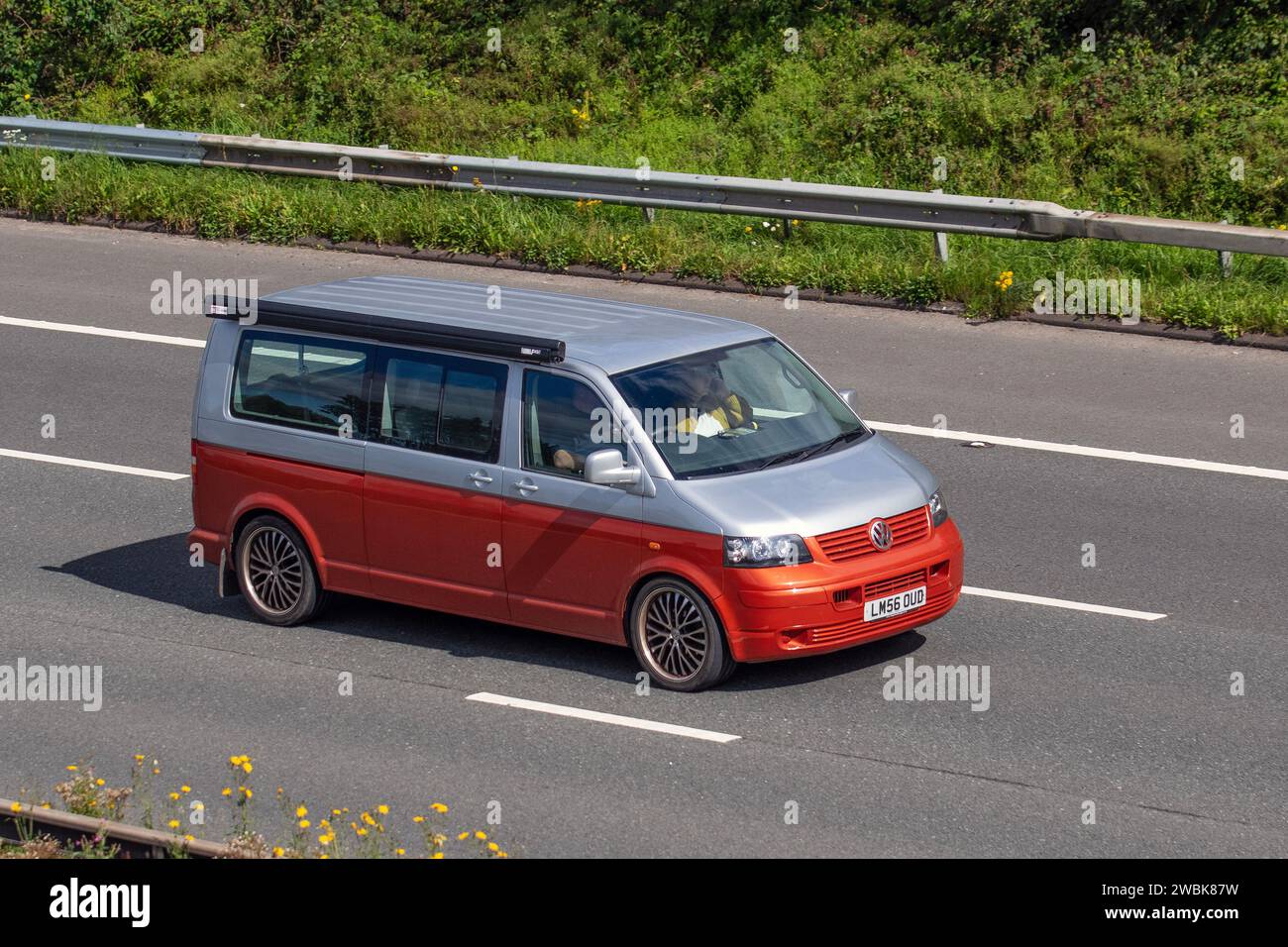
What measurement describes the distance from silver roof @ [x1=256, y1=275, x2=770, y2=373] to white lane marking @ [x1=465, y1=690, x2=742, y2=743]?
72.8 inches

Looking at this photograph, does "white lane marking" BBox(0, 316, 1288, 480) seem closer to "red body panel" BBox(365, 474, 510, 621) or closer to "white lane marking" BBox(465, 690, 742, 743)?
"red body panel" BBox(365, 474, 510, 621)

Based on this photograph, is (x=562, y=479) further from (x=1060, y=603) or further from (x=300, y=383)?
(x=1060, y=603)

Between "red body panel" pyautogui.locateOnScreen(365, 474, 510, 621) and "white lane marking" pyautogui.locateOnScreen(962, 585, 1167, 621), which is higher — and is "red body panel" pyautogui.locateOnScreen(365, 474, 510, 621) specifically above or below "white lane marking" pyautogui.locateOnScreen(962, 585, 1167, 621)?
above

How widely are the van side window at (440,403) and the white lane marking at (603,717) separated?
1340mm

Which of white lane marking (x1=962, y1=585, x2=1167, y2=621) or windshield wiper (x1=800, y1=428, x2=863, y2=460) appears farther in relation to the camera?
white lane marking (x1=962, y1=585, x2=1167, y2=621)

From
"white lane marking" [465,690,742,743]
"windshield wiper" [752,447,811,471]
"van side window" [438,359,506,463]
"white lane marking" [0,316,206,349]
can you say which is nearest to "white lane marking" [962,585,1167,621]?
"windshield wiper" [752,447,811,471]

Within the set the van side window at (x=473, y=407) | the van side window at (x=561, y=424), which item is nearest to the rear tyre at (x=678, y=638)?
the van side window at (x=561, y=424)

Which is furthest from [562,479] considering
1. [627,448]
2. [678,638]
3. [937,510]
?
[937,510]

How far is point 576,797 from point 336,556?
9.65 feet

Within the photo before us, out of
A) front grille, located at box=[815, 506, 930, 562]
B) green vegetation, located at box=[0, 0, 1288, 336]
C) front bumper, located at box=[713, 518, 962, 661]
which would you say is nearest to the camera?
front bumper, located at box=[713, 518, 962, 661]

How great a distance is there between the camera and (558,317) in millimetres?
11164

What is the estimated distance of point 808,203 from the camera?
1873cm

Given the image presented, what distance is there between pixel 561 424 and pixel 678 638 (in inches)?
53.3

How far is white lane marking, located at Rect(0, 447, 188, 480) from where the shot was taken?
1418 cm
